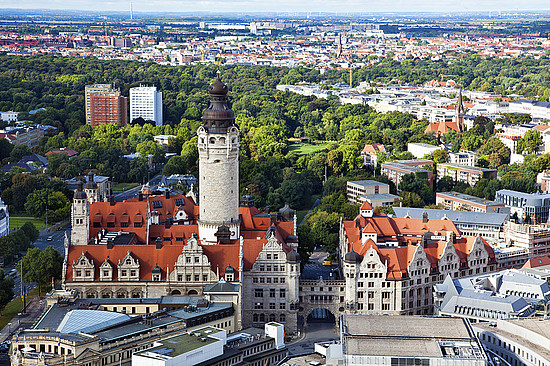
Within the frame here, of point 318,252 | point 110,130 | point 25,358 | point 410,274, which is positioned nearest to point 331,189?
point 318,252

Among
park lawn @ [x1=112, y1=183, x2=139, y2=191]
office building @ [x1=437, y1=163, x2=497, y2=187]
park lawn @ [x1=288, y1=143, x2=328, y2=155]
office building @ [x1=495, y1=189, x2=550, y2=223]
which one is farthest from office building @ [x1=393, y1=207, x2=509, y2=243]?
park lawn @ [x1=288, y1=143, x2=328, y2=155]

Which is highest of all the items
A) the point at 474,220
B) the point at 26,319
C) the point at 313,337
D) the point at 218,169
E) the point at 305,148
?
the point at 218,169

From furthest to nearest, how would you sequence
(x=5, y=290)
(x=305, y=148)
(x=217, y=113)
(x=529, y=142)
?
(x=305, y=148), (x=529, y=142), (x=5, y=290), (x=217, y=113)

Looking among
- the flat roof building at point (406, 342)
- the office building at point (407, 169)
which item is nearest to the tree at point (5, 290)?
the flat roof building at point (406, 342)

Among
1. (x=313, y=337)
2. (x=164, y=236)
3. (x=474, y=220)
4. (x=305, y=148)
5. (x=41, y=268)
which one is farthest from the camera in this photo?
(x=305, y=148)

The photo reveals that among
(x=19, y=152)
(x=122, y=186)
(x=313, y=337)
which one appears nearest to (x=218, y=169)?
(x=313, y=337)

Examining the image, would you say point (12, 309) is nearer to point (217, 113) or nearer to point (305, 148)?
point (217, 113)

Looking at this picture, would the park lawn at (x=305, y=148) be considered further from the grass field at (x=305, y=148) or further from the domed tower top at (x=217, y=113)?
the domed tower top at (x=217, y=113)
